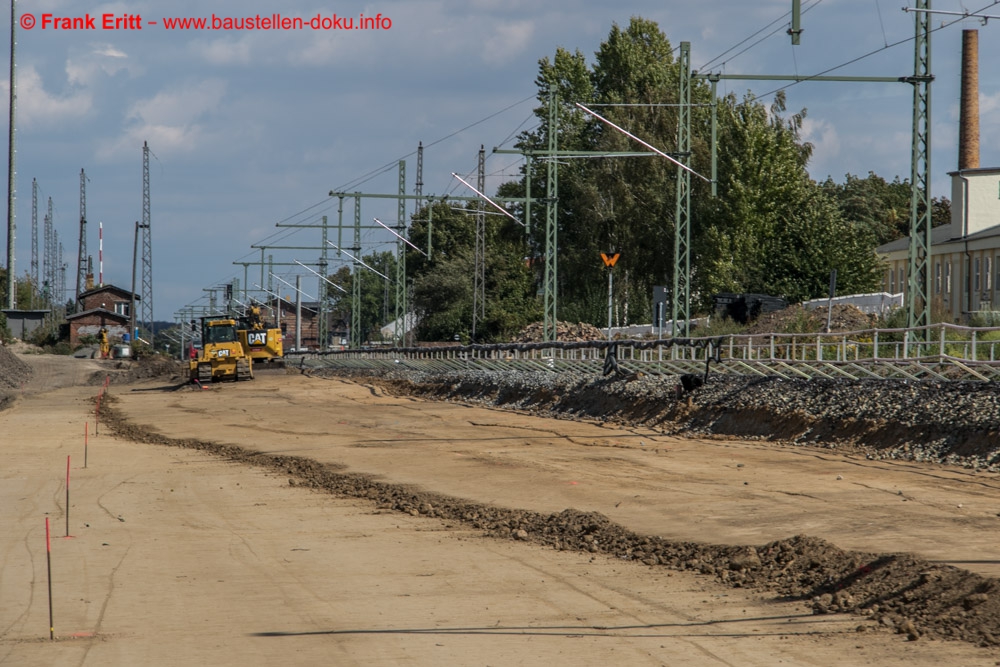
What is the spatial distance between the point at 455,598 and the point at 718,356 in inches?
765

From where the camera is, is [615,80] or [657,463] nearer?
[657,463]

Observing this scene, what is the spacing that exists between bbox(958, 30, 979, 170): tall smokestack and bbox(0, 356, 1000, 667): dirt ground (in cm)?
5274

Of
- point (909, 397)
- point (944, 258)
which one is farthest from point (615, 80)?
point (909, 397)

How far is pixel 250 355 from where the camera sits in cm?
5509

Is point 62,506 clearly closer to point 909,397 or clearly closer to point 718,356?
point 909,397

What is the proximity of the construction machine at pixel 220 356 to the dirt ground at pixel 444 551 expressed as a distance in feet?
86.3

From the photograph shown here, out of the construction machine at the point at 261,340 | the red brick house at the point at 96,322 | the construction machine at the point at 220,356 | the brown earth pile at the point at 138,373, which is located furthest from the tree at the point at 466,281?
the red brick house at the point at 96,322

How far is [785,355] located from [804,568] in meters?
17.4

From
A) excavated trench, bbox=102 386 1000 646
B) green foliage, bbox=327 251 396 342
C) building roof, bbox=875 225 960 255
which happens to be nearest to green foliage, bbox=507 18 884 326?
building roof, bbox=875 225 960 255

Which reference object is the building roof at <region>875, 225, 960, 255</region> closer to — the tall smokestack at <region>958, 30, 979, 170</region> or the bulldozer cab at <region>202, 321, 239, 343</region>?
the tall smokestack at <region>958, 30, 979, 170</region>

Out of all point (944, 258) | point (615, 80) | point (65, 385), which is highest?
point (615, 80)

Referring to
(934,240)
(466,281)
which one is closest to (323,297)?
(466,281)

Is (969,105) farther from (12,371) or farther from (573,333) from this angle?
(12,371)

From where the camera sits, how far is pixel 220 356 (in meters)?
49.9
